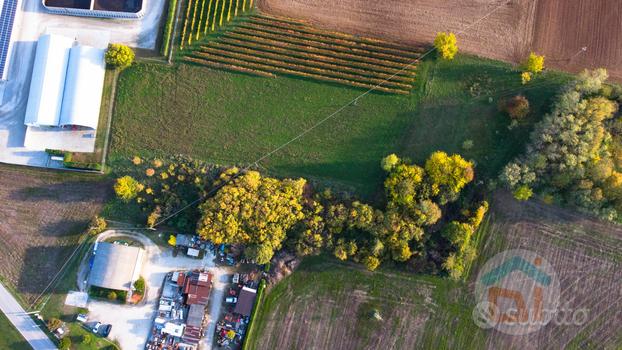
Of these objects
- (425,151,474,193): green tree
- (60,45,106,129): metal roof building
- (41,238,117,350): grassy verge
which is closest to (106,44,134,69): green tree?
(60,45,106,129): metal roof building

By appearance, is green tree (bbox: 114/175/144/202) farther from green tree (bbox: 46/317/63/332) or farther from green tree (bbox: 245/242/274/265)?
green tree (bbox: 46/317/63/332)

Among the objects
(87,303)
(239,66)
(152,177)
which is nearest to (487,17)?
(239,66)

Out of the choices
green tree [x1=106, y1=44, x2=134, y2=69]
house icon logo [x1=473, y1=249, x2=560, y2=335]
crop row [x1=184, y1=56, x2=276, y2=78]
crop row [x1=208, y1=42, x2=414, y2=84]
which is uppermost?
crop row [x1=208, y1=42, x2=414, y2=84]

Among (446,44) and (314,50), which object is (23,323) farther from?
(446,44)

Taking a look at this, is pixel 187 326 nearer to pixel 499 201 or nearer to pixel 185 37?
pixel 185 37

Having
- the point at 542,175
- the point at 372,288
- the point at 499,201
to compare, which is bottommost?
the point at 372,288

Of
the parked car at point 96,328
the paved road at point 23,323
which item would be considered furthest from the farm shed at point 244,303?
the paved road at point 23,323

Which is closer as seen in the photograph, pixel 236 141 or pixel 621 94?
pixel 621 94
